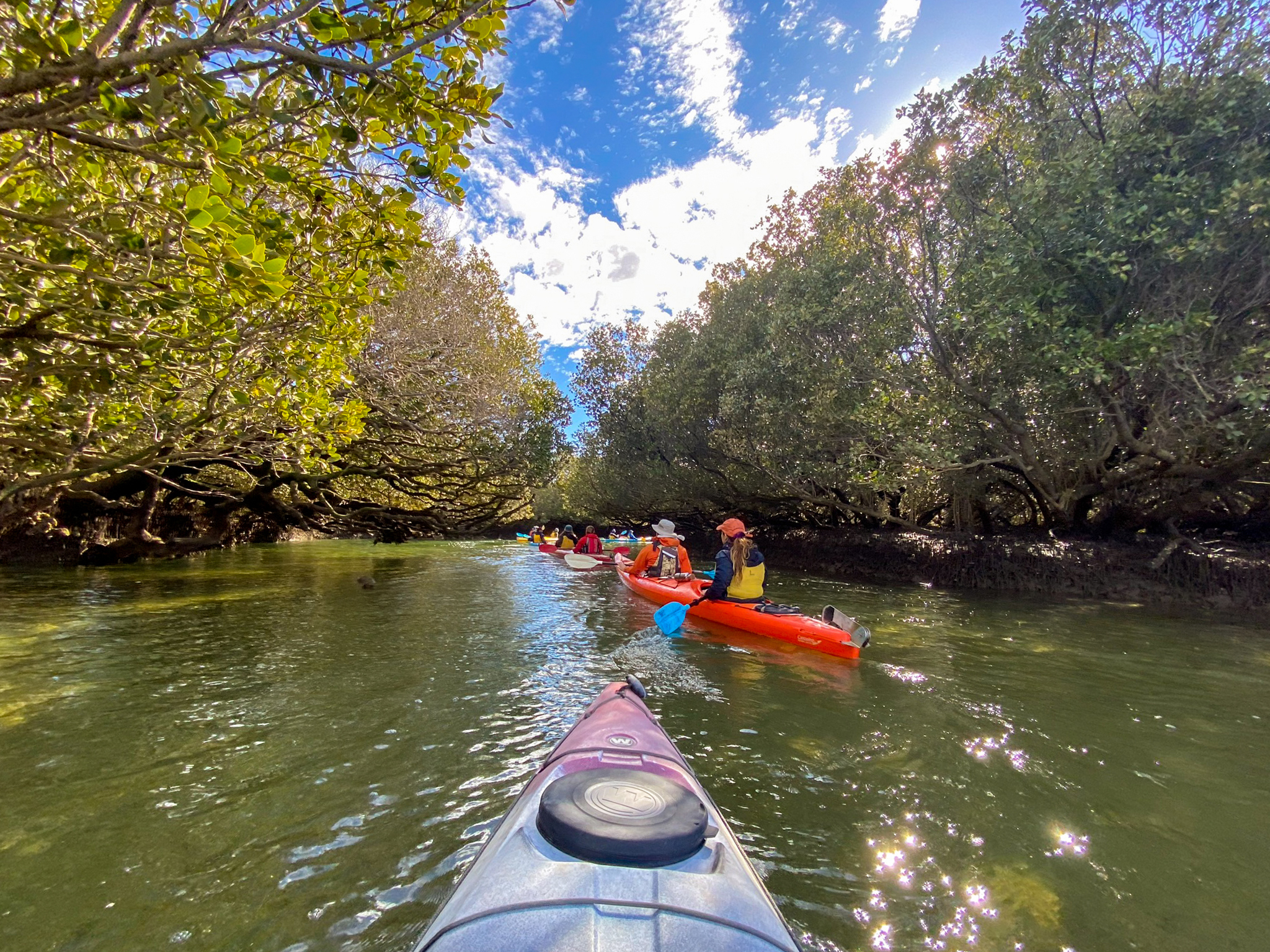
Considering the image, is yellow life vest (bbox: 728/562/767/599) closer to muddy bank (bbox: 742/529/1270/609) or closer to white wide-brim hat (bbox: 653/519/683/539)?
white wide-brim hat (bbox: 653/519/683/539)

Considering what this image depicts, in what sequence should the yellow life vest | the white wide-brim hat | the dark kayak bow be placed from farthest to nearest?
the white wide-brim hat
the yellow life vest
the dark kayak bow

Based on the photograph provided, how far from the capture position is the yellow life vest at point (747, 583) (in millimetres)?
8258

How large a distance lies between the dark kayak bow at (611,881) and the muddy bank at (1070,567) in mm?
14088

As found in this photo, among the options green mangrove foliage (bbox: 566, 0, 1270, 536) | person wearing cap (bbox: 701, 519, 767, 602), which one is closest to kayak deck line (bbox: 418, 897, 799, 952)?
person wearing cap (bbox: 701, 519, 767, 602)

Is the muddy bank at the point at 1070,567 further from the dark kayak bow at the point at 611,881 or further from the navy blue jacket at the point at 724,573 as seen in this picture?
the dark kayak bow at the point at 611,881

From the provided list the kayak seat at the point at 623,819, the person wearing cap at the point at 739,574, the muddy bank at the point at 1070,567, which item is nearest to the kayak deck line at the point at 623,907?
the kayak seat at the point at 623,819

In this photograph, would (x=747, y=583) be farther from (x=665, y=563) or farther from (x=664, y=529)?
(x=664, y=529)

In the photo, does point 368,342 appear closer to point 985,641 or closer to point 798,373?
point 798,373

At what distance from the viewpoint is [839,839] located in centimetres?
325

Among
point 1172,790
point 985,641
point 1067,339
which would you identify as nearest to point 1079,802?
point 1172,790

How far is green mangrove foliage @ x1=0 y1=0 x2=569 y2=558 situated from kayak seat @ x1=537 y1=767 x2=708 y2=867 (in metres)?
2.83

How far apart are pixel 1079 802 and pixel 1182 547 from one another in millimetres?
11889

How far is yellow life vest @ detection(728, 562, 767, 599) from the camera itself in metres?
8.26

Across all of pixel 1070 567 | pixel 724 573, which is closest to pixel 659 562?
pixel 724 573
